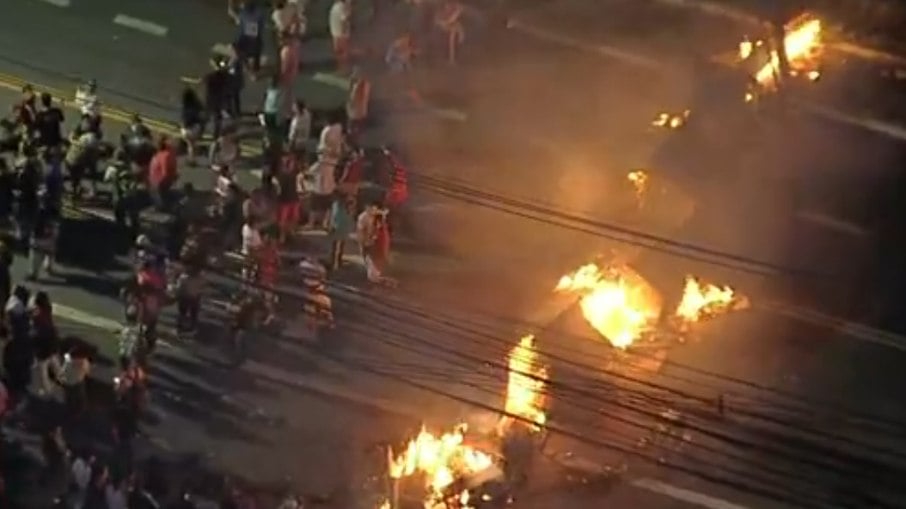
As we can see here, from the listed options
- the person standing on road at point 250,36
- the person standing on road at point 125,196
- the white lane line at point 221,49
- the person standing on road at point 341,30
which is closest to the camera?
the person standing on road at point 125,196

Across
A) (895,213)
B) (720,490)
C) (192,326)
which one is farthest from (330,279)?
(895,213)

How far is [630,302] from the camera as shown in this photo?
24078mm

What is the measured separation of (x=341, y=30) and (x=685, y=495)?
10.0 meters

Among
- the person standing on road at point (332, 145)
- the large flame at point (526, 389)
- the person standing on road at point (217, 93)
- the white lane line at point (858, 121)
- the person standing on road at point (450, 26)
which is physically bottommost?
the large flame at point (526, 389)

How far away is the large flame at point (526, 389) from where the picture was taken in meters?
22.1

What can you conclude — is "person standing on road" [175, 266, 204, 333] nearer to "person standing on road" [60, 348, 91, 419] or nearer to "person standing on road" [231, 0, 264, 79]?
"person standing on road" [60, 348, 91, 419]

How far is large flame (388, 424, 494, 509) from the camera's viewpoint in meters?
21.3

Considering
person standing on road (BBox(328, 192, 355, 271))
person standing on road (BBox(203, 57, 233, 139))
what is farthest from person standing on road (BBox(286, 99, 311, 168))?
person standing on road (BBox(203, 57, 233, 139))

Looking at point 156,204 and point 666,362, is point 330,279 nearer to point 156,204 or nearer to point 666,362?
point 156,204

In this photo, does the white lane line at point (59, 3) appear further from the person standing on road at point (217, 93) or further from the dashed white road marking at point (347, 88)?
the dashed white road marking at point (347, 88)

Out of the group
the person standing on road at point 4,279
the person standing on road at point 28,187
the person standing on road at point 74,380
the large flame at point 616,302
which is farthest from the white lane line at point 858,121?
the person standing on road at point 4,279

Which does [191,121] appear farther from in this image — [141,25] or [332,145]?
[141,25]

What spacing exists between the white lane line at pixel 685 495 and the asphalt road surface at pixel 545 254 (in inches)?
0.9

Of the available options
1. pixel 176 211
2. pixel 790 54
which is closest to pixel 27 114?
pixel 176 211
